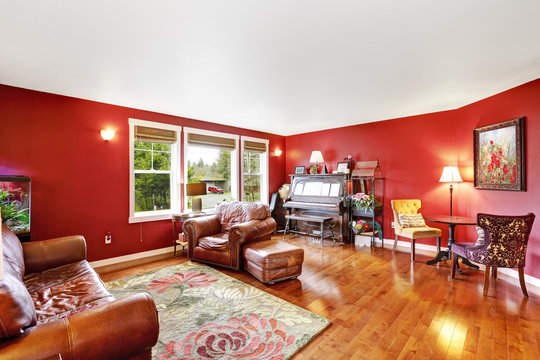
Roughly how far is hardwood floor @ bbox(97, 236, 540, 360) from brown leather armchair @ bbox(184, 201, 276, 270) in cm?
25

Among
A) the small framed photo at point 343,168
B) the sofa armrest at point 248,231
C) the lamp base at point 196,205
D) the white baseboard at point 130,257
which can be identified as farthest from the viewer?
the small framed photo at point 343,168

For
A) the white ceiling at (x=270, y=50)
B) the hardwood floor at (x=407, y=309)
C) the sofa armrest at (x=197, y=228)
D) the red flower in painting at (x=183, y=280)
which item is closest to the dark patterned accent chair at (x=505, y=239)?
the hardwood floor at (x=407, y=309)

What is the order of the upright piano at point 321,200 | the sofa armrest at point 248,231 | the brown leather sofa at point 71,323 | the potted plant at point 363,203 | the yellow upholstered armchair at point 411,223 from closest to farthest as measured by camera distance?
the brown leather sofa at point 71,323, the sofa armrest at point 248,231, the yellow upholstered armchair at point 411,223, the potted plant at point 363,203, the upright piano at point 321,200

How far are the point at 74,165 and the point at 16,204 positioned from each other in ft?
2.93

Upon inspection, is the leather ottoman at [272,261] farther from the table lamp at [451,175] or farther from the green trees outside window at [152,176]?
the table lamp at [451,175]

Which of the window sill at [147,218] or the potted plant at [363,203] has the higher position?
the potted plant at [363,203]

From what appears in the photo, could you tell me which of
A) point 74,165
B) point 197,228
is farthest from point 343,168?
point 74,165

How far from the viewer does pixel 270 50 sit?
2350mm

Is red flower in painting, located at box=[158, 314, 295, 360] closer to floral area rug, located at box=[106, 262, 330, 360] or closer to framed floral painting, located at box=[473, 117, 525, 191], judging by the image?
floral area rug, located at box=[106, 262, 330, 360]

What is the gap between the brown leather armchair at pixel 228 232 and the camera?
3520 millimetres

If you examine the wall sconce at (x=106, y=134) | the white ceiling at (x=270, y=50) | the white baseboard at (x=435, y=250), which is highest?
the white ceiling at (x=270, y=50)

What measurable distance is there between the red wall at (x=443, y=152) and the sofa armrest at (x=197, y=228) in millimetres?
3188

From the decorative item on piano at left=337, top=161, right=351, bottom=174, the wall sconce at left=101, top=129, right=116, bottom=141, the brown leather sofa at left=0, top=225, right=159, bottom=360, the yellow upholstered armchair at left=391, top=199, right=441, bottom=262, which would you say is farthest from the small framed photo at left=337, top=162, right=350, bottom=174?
the brown leather sofa at left=0, top=225, right=159, bottom=360

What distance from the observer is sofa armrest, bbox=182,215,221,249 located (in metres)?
3.90
